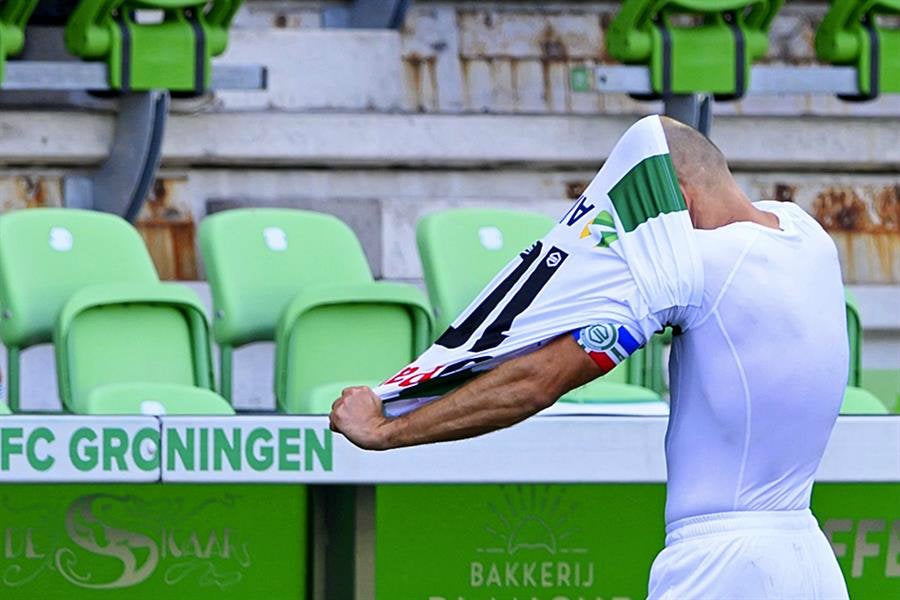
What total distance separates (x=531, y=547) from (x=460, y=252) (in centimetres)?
184

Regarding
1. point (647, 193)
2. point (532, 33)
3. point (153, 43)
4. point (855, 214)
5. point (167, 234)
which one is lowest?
point (647, 193)

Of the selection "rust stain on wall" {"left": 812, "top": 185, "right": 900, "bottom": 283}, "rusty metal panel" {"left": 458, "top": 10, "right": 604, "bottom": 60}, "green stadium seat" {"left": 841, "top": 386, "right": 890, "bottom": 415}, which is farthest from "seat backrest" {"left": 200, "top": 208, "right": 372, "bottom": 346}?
"rust stain on wall" {"left": 812, "top": 185, "right": 900, "bottom": 283}

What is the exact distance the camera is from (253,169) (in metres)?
6.50

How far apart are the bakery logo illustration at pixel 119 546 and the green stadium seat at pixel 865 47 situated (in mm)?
3822

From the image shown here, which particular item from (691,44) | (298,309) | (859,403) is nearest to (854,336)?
(859,403)

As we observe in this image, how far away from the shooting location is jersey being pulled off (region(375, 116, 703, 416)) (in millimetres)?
2123

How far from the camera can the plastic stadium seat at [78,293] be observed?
14.9 ft

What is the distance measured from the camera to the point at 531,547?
3539 millimetres

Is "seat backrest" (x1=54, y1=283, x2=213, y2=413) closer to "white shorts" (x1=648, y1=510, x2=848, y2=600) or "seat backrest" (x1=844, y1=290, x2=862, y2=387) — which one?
"seat backrest" (x1=844, y1=290, x2=862, y2=387)

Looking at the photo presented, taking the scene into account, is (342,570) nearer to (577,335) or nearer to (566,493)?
(566,493)

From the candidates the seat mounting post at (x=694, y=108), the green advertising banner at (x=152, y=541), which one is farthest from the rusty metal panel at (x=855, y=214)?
the green advertising banner at (x=152, y=541)

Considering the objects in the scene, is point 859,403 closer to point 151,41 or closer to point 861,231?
point 861,231

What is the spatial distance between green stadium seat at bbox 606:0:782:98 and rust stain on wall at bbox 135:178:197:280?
159cm

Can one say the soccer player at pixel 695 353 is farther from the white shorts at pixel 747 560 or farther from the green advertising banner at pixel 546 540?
the green advertising banner at pixel 546 540
